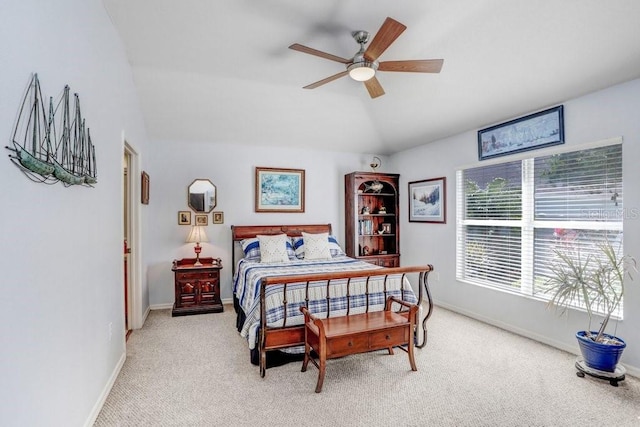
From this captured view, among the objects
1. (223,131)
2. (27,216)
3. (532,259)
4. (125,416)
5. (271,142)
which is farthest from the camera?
(271,142)

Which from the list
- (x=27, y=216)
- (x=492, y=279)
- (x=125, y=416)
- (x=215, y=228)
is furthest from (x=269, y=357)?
(x=492, y=279)

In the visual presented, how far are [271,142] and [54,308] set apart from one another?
3925 millimetres

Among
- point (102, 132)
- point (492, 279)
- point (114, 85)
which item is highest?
point (114, 85)

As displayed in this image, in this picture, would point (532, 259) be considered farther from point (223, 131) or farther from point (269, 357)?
point (223, 131)

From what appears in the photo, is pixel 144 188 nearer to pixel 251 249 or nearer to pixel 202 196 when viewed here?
pixel 202 196

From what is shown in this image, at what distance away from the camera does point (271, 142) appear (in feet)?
17.0

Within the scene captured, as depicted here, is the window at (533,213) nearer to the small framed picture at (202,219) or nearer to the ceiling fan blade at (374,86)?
the ceiling fan blade at (374,86)

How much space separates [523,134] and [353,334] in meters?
2.88

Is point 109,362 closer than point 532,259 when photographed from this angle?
Yes

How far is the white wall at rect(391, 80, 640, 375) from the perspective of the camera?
9.11ft

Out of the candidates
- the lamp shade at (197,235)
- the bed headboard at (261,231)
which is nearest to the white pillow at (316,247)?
the bed headboard at (261,231)

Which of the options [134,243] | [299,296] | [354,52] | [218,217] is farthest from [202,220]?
[354,52]

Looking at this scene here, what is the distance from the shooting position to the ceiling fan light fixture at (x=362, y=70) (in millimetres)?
2668

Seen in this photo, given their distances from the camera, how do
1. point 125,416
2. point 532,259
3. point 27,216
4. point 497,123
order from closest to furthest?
1. point 27,216
2. point 125,416
3. point 532,259
4. point 497,123
